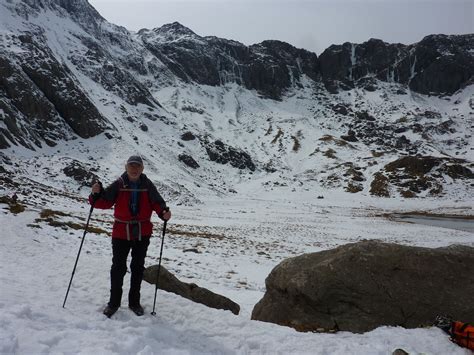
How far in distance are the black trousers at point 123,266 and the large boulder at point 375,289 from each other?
138 inches

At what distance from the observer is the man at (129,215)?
7.05 m

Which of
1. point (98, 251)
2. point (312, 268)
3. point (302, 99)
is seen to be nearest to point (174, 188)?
point (98, 251)

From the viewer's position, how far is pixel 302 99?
643 feet

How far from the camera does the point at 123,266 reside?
7.19m

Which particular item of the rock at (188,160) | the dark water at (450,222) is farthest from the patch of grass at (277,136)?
the dark water at (450,222)

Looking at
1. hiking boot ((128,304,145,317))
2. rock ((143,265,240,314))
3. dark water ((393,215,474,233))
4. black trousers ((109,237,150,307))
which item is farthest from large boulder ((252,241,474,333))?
dark water ((393,215,474,233))

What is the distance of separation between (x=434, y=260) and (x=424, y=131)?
16994cm

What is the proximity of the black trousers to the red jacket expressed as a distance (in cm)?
18

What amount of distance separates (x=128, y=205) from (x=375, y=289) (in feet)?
18.8

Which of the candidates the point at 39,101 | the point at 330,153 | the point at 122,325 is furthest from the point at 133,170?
the point at 330,153

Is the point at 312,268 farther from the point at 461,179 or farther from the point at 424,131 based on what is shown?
the point at 424,131

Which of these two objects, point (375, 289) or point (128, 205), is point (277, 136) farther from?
point (128, 205)

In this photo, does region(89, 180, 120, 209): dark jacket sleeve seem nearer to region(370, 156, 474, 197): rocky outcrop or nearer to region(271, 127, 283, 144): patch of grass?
region(370, 156, 474, 197): rocky outcrop

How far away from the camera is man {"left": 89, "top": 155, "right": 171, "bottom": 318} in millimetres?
7055
